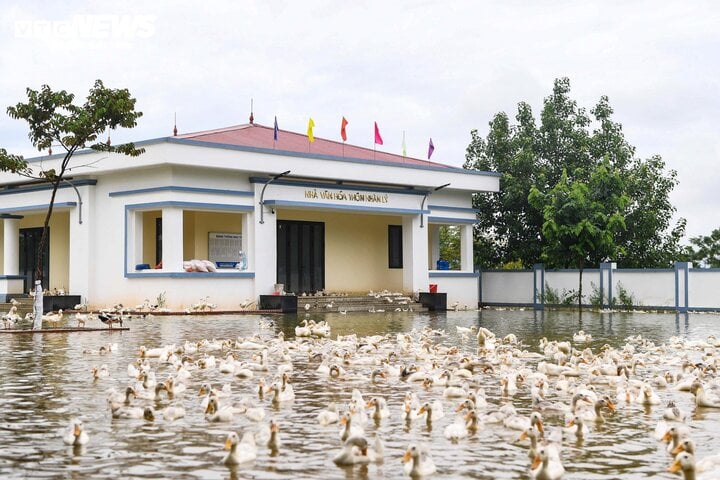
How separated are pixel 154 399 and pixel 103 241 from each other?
24359mm

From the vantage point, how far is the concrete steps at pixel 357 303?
35719 mm

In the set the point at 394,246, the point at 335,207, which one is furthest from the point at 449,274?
the point at 335,207

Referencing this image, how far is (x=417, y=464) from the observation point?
788 cm

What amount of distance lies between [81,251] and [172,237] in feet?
14.7

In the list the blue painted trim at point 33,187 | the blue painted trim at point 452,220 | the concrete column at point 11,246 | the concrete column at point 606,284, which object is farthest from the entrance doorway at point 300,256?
the concrete column at point 606,284

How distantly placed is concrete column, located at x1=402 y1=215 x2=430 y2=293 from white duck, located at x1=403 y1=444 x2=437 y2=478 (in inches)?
1248

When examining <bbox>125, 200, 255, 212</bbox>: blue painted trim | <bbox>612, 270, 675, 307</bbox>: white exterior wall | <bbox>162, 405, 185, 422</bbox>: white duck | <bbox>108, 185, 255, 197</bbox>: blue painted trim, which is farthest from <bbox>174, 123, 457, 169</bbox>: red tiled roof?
<bbox>162, 405, 185, 422</bbox>: white duck

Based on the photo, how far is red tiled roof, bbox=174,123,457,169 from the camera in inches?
1451

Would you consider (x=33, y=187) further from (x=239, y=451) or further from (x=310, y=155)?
(x=239, y=451)

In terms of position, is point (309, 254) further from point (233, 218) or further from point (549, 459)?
point (549, 459)

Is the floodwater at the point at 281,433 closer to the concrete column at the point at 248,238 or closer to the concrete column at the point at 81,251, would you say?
the concrete column at the point at 248,238

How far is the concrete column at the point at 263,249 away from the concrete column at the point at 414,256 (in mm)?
6726

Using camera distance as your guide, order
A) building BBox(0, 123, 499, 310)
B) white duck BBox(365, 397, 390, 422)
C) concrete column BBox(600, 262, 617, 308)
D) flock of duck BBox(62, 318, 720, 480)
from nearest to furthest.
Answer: flock of duck BBox(62, 318, 720, 480), white duck BBox(365, 397, 390, 422), building BBox(0, 123, 499, 310), concrete column BBox(600, 262, 617, 308)

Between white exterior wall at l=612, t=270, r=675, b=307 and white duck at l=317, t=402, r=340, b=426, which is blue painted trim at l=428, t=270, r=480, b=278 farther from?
white duck at l=317, t=402, r=340, b=426
